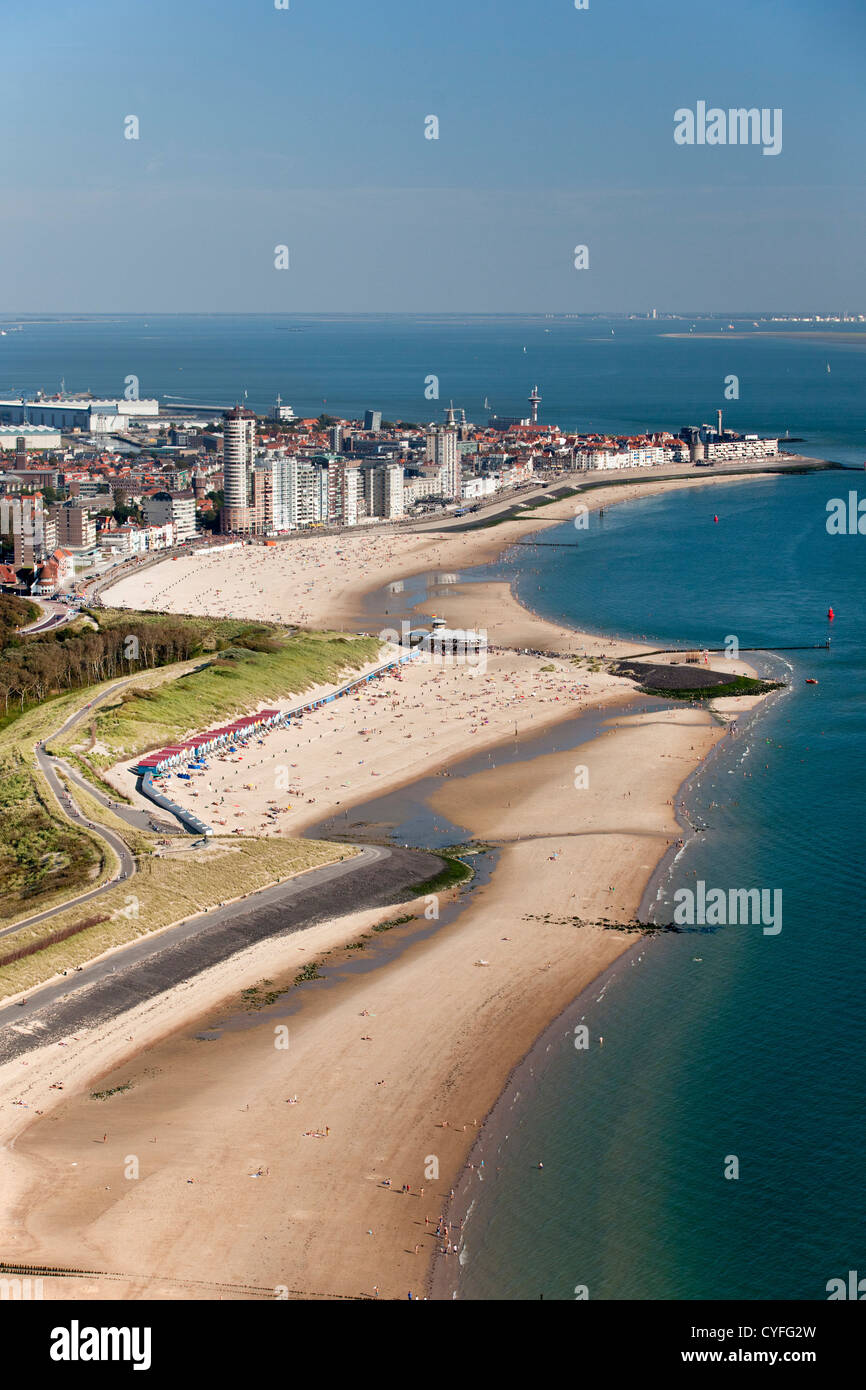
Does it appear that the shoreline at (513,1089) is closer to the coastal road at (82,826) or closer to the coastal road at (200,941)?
the coastal road at (200,941)

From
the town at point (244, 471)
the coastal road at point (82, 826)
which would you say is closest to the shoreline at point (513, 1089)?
the coastal road at point (82, 826)

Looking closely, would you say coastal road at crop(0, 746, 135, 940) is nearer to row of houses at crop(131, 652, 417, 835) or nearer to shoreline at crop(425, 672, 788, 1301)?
row of houses at crop(131, 652, 417, 835)

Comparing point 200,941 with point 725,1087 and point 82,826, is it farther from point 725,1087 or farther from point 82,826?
point 725,1087

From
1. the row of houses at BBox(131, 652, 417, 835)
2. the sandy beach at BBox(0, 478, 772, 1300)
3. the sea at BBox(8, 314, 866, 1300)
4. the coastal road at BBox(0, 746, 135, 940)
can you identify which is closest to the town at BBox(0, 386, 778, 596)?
the row of houses at BBox(131, 652, 417, 835)

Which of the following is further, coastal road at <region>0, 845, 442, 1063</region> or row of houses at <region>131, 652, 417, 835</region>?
row of houses at <region>131, 652, 417, 835</region>

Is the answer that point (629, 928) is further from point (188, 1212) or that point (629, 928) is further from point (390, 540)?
point (390, 540)

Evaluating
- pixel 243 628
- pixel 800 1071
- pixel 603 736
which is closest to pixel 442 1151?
pixel 800 1071
